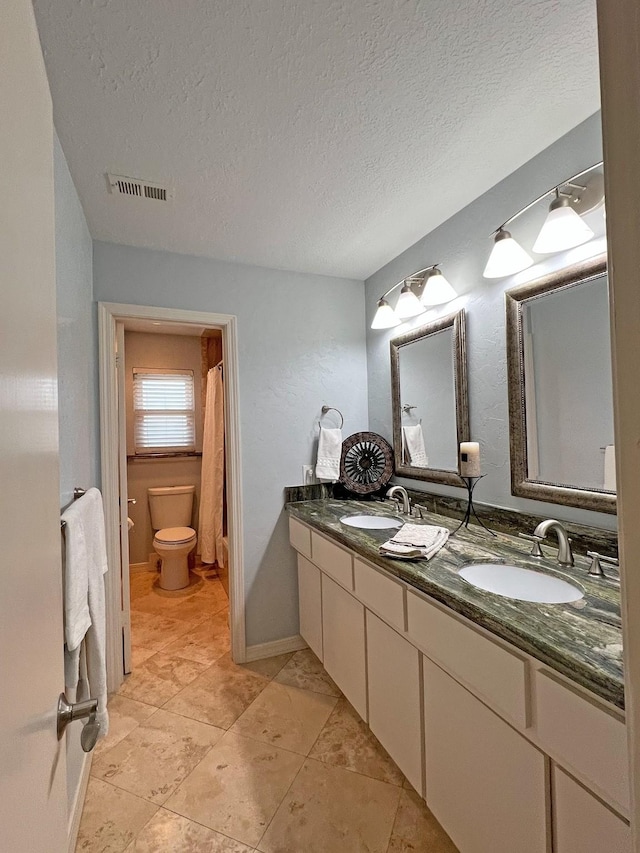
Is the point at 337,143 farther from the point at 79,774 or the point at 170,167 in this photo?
the point at 79,774

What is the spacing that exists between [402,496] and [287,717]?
4.01 feet

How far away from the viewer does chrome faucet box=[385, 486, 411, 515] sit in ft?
7.22

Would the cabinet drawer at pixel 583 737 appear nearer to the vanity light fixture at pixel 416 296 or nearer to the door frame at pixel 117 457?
the vanity light fixture at pixel 416 296

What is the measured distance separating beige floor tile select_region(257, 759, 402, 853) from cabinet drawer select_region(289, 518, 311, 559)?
0.95m

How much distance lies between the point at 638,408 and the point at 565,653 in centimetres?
71

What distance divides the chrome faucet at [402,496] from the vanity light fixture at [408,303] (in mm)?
984

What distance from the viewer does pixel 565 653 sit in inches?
34.1

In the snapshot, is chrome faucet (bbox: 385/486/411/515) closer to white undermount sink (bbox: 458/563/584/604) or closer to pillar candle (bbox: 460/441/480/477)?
pillar candle (bbox: 460/441/480/477)

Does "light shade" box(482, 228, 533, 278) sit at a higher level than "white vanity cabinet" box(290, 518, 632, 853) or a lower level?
higher

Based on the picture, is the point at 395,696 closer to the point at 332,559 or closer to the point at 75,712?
the point at 332,559

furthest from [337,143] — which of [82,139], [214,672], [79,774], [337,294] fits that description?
[214,672]

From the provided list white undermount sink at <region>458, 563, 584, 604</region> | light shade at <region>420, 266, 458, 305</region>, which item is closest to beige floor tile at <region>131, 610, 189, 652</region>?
white undermount sink at <region>458, 563, 584, 604</region>

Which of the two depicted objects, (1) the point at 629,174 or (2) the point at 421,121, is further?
(2) the point at 421,121

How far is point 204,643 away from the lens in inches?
103
